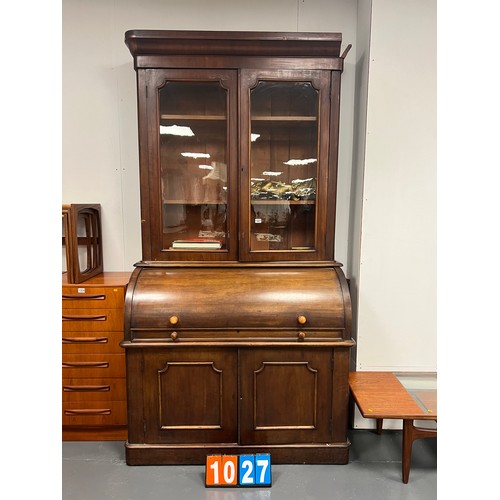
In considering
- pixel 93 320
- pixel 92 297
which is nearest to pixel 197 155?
pixel 92 297

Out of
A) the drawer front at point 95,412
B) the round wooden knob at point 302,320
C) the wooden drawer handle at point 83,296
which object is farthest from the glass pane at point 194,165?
the drawer front at point 95,412

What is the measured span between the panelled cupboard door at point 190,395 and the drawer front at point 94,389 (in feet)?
0.92

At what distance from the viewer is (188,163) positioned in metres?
2.16

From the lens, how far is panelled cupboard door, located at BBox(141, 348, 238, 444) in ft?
6.60

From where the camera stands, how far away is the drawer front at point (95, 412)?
223 cm

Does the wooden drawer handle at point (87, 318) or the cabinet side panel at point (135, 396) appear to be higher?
the wooden drawer handle at point (87, 318)

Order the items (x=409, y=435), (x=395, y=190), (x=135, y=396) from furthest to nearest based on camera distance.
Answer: (x=395, y=190) < (x=135, y=396) < (x=409, y=435)

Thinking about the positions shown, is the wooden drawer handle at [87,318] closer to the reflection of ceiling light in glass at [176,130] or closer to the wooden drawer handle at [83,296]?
the wooden drawer handle at [83,296]

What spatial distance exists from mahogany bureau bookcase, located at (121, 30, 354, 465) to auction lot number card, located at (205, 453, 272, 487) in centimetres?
13

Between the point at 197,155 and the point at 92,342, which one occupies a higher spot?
the point at 197,155

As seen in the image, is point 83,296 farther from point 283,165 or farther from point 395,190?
point 395,190

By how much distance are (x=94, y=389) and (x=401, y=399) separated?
171 cm

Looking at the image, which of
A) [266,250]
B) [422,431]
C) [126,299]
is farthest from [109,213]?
[422,431]

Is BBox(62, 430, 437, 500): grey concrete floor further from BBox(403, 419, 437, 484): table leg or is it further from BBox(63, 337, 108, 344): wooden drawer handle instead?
BBox(63, 337, 108, 344): wooden drawer handle
